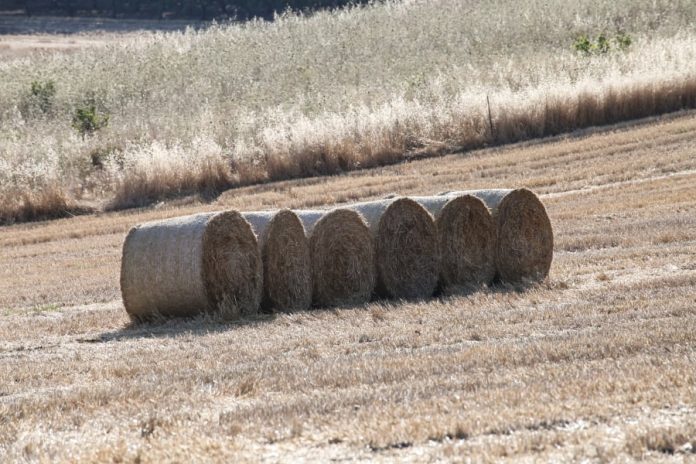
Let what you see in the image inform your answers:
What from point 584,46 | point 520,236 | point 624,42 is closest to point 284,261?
point 520,236

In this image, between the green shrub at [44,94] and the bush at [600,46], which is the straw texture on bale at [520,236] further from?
the green shrub at [44,94]

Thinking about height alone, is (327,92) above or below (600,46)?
below

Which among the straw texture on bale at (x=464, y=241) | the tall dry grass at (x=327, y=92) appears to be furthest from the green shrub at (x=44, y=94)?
the straw texture on bale at (x=464, y=241)

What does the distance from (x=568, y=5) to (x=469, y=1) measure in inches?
256

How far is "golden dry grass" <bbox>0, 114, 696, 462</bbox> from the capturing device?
5891 millimetres

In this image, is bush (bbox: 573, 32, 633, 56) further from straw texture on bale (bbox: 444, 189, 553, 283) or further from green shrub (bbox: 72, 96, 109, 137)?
straw texture on bale (bbox: 444, 189, 553, 283)

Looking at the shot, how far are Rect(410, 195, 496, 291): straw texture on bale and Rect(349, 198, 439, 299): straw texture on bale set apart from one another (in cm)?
18

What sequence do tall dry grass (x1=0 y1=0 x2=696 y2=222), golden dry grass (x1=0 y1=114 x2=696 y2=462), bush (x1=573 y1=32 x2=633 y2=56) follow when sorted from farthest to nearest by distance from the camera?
bush (x1=573 y1=32 x2=633 y2=56) < tall dry grass (x1=0 y1=0 x2=696 y2=222) < golden dry grass (x1=0 y1=114 x2=696 y2=462)

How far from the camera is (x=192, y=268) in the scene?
11.1m

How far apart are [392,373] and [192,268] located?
4.02 m

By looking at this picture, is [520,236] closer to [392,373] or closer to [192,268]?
[192,268]

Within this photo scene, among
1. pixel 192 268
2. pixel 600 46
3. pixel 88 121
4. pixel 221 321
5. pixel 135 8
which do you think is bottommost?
pixel 221 321

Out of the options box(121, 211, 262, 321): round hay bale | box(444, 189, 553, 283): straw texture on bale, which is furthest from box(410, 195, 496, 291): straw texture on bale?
box(121, 211, 262, 321): round hay bale

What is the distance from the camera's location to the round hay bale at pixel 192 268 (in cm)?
1109
